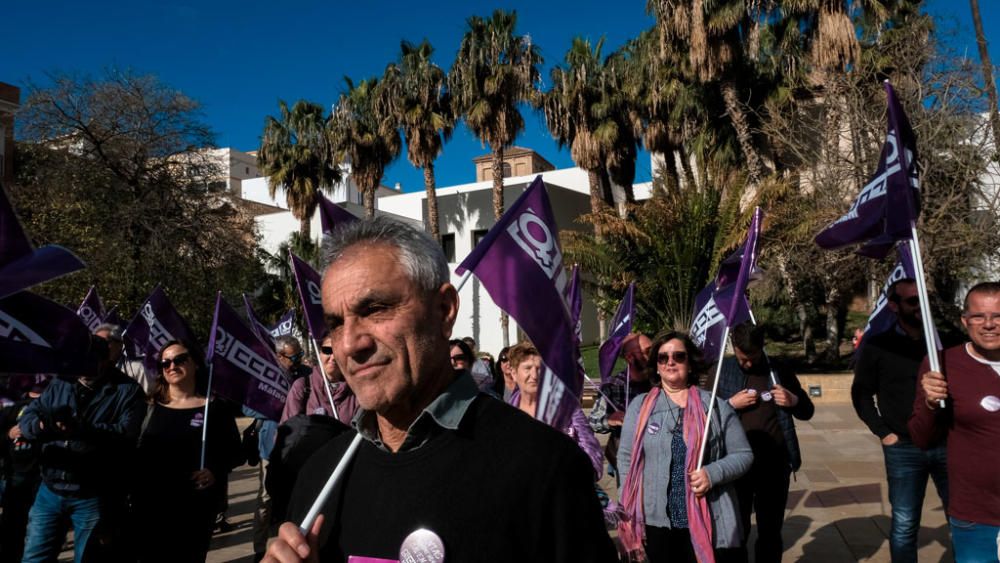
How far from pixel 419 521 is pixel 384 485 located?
15 centimetres

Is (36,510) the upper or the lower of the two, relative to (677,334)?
lower

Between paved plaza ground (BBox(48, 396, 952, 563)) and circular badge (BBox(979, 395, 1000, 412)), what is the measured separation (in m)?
3.01

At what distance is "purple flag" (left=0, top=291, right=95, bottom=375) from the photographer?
166 inches

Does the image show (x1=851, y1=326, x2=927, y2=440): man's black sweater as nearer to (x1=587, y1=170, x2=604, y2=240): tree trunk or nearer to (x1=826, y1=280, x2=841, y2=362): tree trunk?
(x1=826, y1=280, x2=841, y2=362): tree trunk

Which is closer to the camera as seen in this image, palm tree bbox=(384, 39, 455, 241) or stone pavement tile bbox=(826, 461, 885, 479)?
stone pavement tile bbox=(826, 461, 885, 479)

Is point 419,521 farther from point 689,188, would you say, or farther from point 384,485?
point 689,188

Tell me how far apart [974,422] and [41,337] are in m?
5.08

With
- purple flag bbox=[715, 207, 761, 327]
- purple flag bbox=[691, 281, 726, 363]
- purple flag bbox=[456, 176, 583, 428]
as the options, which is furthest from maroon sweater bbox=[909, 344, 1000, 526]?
purple flag bbox=[691, 281, 726, 363]

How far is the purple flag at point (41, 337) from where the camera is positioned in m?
4.22

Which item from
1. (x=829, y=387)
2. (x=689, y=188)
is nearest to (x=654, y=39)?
(x=689, y=188)

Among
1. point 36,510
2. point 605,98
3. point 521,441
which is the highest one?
point 605,98

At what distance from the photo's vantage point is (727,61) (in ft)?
69.1

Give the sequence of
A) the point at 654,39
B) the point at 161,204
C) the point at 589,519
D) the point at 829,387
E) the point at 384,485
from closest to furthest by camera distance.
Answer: the point at 589,519 < the point at 384,485 < the point at 829,387 < the point at 161,204 < the point at 654,39

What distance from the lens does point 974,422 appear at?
146 inches
